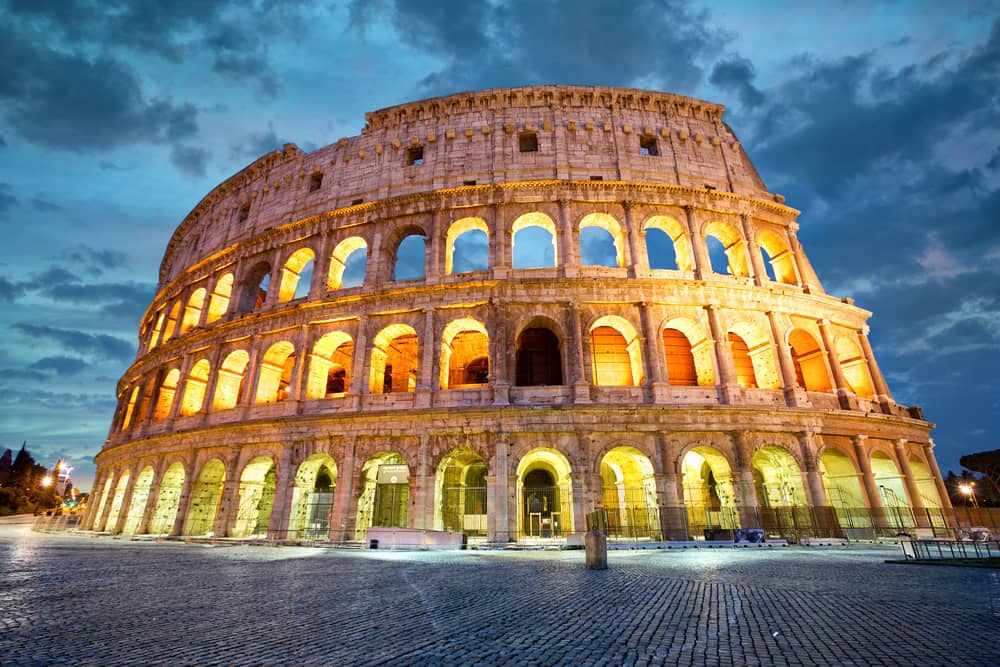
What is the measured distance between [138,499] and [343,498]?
13.5m

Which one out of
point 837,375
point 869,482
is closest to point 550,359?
point 837,375

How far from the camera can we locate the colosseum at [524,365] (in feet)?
53.8

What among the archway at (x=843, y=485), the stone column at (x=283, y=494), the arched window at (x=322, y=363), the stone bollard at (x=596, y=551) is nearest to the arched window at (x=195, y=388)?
the arched window at (x=322, y=363)

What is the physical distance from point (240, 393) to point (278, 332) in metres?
4.03

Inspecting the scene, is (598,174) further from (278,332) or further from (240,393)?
(240,393)

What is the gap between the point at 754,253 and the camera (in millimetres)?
20438

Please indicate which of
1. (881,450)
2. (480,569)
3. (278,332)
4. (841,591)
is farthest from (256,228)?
(881,450)

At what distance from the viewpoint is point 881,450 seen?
1841cm

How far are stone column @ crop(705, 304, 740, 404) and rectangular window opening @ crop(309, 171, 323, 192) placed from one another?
66.5ft

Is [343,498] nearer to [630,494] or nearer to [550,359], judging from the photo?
[550,359]

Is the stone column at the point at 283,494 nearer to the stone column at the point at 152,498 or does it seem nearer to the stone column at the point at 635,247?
the stone column at the point at 152,498

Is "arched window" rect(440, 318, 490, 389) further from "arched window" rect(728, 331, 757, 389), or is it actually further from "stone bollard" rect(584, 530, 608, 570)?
"stone bollard" rect(584, 530, 608, 570)

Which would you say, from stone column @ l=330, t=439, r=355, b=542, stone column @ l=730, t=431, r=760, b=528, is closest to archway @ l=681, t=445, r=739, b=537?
stone column @ l=730, t=431, r=760, b=528

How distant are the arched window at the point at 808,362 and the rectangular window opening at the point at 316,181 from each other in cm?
2410
